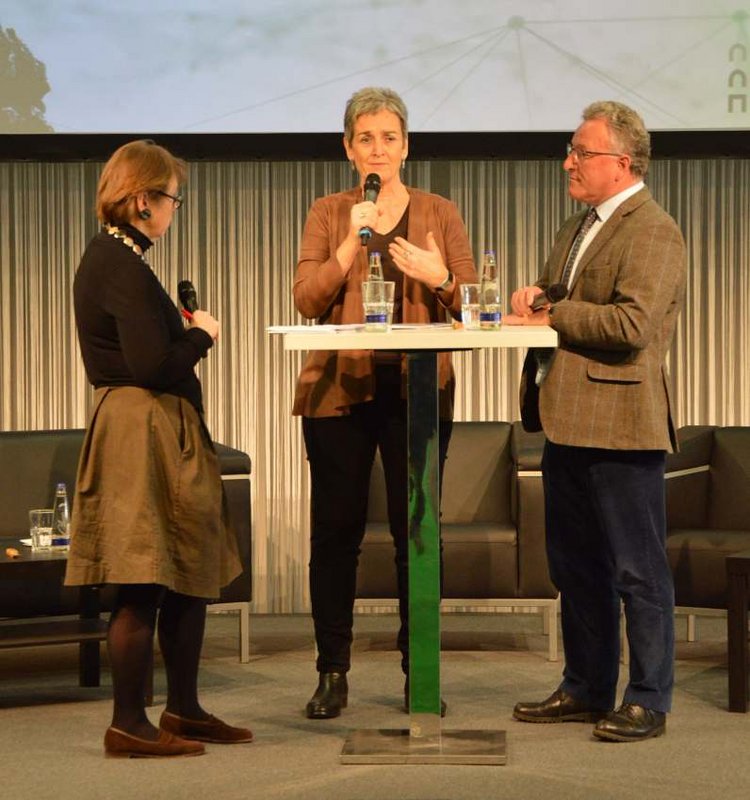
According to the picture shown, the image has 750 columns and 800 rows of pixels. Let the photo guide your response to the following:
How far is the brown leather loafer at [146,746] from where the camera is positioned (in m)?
3.56

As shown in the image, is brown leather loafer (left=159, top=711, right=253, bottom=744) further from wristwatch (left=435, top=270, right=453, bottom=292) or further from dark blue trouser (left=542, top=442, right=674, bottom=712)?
wristwatch (left=435, top=270, right=453, bottom=292)

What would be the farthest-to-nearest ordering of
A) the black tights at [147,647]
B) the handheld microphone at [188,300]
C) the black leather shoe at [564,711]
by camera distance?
the black leather shoe at [564,711], the handheld microphone at [188,300], the black tights at [147,647]

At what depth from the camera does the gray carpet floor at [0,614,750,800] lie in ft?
11.0

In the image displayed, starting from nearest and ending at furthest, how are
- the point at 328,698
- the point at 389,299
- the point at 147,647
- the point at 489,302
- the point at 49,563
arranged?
the point at 489,302 < the point at 389,299 < the point at 147,647 < the point at 328,698 < the point at 49,563

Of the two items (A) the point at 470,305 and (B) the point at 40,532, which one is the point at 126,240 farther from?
(B) the point at 40,532

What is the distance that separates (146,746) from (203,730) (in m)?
0.22

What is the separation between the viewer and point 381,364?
12.9ft

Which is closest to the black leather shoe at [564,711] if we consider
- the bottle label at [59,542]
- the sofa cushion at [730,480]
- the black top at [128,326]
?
the black top at [128,326]

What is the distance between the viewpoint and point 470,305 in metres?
3.37

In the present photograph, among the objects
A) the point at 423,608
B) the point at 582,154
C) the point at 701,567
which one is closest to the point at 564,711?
the point at 423,608

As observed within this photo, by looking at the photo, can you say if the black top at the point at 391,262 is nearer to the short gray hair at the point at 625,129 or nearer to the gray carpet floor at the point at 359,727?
the short gray hair at the point at 625,129

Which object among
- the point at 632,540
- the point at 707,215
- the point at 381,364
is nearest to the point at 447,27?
the point at 707,215

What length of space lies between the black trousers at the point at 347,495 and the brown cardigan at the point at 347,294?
58mm

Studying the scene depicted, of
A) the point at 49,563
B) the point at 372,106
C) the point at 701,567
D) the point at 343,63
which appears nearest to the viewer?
the point at 372,106
